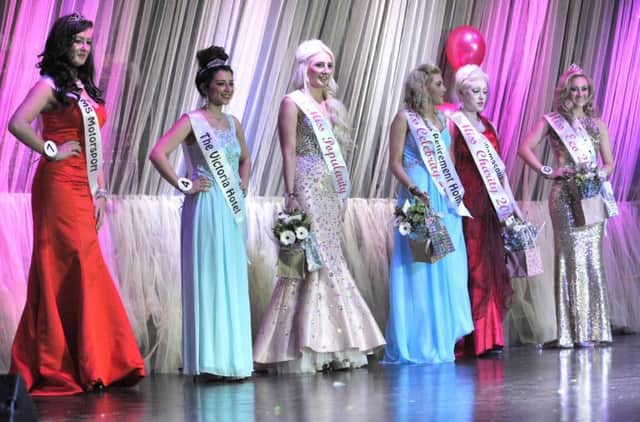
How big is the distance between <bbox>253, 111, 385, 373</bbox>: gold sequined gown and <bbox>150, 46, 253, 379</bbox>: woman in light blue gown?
0.96ft

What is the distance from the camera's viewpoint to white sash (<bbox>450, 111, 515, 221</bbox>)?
6.15 metres

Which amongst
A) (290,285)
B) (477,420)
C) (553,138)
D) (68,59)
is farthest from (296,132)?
(477,420)

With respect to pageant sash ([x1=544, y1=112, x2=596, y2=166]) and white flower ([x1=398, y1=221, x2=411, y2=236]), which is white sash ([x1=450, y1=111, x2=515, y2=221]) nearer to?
pageant sash ([x1=544, y1=112, x2=596, y2=166])

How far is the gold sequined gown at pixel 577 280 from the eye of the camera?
6379 mm

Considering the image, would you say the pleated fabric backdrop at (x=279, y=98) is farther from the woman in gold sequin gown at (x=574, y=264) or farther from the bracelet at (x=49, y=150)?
the bracelet at (x=49, y=150)

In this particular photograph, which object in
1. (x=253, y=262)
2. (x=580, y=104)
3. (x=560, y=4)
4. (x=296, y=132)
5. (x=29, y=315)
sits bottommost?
(x=29, y=315)

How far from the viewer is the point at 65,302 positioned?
15.7ft

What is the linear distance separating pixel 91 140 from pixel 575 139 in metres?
2.63

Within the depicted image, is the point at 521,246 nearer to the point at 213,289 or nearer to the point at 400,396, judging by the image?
the point at 213,289

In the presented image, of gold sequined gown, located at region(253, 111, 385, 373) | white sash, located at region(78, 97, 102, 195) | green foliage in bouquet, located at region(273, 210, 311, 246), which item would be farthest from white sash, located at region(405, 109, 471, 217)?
white sash, located at region(78, 97, 102, 195)

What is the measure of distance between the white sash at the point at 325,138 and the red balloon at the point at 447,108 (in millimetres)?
866

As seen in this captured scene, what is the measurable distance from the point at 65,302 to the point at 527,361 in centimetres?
200

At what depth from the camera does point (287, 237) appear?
5.35 metres

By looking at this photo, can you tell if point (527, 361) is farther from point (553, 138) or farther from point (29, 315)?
point (29, 315)
